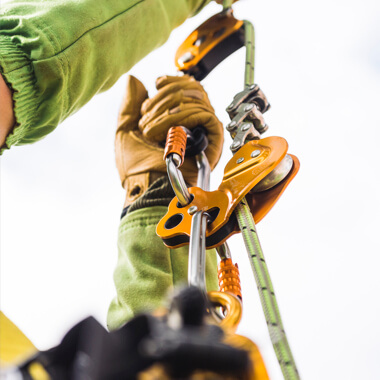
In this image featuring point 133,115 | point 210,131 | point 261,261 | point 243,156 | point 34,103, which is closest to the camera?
point 261,261

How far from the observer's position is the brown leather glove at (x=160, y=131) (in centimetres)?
119

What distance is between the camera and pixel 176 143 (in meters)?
0.87

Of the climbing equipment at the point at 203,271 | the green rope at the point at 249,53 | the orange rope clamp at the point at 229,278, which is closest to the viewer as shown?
the climbing equipment at the point at 203,271

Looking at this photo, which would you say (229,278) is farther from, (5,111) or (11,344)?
(5,111)

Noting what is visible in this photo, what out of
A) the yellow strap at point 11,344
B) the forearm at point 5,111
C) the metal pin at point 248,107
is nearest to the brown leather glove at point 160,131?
the metal pin at point 248,107

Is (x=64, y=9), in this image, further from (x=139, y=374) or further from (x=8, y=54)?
(x=139, y=374)

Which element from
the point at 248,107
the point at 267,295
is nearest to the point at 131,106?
the point at 248,107

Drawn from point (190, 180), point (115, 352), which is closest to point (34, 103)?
point (190, 180)

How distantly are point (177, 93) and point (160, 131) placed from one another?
10 cm

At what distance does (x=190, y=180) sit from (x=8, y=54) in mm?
475

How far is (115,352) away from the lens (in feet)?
1.26

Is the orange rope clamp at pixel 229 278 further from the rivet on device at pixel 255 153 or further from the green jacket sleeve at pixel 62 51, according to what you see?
the green jacket sleeve at pixel 62 51

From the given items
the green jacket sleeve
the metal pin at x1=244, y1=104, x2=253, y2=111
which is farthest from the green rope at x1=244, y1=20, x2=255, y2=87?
the green jacket sleeve

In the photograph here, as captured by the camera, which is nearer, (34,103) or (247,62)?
(34,103)
